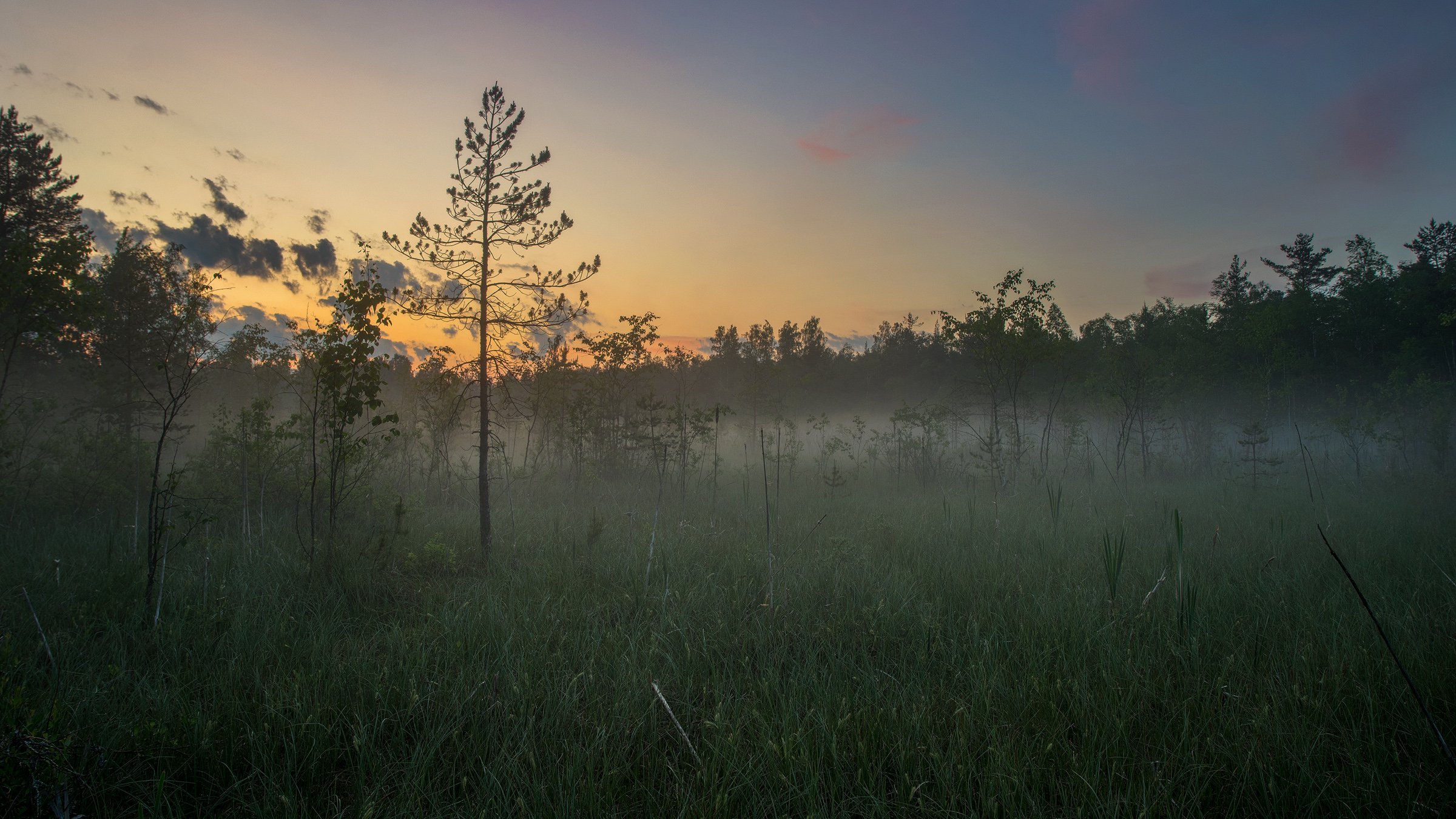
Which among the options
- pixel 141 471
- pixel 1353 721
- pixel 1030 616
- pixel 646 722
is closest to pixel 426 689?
pixel 646 722

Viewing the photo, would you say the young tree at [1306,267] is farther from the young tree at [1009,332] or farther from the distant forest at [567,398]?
the young tree at [1009,332]

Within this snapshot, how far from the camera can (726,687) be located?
3.29 m

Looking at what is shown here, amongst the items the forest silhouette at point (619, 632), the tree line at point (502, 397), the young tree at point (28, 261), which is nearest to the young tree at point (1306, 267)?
the tree line at point (502, 397)

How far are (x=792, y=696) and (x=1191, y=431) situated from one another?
33890 mm

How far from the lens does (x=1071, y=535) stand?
7.62 m

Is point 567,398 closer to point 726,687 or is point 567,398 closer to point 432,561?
point 432,561

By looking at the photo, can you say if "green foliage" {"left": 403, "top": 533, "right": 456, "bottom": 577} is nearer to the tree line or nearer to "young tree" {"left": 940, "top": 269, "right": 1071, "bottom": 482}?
the tree line

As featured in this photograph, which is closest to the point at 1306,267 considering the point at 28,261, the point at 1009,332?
the point at 1009,332

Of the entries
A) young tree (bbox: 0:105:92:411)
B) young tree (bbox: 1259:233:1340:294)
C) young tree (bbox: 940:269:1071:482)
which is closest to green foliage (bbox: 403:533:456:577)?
young tree (bbox: 0:105:92:411)

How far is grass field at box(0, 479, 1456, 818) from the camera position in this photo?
2.35 metres

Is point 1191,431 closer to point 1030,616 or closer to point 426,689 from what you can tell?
point 1030,616

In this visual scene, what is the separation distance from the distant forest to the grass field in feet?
4.26

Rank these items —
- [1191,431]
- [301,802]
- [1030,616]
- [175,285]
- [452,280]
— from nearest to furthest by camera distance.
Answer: [301,802] → [1030,616] → [175,285] → [452,280] → [1191,431]

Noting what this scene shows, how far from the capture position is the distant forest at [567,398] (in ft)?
23.4
